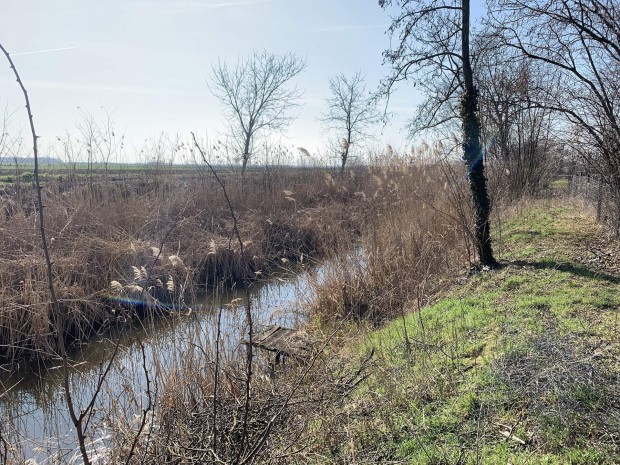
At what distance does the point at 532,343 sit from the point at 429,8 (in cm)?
474

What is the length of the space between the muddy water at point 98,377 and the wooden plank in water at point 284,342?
25cm

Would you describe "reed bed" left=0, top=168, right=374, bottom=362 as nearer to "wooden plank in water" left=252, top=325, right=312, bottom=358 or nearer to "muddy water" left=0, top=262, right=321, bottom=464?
"muddy water" left=0, top=262, right=321, bottom=464

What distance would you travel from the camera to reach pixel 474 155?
19.9 ft

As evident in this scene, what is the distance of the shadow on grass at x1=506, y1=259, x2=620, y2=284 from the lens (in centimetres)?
509

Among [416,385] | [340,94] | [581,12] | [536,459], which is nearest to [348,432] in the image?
[416,385]

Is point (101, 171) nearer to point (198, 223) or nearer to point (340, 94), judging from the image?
point (198, 223)

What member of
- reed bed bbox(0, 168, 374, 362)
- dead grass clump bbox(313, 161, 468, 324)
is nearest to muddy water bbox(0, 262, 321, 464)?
reed bed bbox(0, 168, 374, 362)

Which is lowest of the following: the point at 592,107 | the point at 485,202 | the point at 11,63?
the point at 485,202

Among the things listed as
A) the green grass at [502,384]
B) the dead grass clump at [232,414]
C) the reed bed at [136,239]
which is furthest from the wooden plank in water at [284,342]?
the reed bed at [136,239]

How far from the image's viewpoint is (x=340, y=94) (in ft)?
92.9

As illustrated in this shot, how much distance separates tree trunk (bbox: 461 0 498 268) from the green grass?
1.21 metres

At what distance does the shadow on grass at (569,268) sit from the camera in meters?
5.09

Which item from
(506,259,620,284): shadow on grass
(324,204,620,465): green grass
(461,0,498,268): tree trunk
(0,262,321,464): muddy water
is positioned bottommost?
(0,262,321,464): muddy water

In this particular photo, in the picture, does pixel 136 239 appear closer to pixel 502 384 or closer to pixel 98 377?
pixel 98 377
